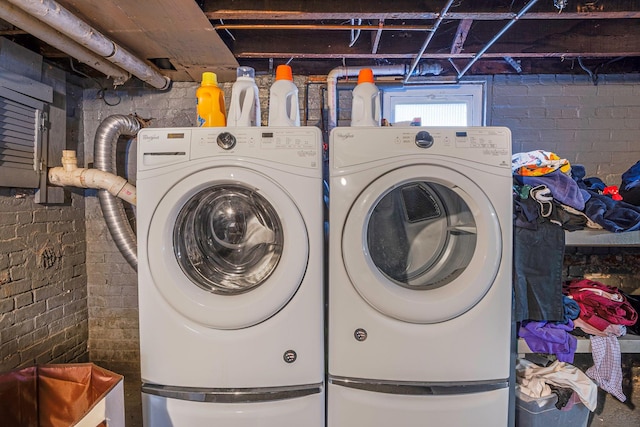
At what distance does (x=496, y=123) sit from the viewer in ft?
6.91

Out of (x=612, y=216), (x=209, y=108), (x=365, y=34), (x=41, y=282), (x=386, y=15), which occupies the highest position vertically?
(x=365, y=34)

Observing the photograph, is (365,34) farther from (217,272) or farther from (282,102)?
(217,272)

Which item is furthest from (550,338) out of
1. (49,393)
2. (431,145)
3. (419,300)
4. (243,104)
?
(49,393)

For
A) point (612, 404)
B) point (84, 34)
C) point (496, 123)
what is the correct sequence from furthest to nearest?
1. point (496, 123)
2. point (612, 404)
3. point (84, 34)

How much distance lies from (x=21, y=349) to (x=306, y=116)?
1.95 meters

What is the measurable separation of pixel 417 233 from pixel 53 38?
1752 mm

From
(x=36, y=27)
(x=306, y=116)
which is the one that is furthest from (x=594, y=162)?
(x=36, y=27)

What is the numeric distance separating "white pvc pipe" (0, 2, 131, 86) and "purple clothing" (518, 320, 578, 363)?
89.7 inches

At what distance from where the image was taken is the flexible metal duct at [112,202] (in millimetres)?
1923

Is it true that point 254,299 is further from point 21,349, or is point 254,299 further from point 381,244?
point 21,349

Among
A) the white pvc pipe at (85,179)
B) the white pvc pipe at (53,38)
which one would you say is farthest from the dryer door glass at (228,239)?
the white pvc pipe at (53,38)

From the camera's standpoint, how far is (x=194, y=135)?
124cm

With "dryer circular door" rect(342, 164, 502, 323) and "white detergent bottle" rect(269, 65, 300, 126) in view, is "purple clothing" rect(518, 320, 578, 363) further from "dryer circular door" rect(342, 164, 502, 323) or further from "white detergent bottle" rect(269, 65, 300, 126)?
"white detergent bottle" rect(269, 65, 300, 126)

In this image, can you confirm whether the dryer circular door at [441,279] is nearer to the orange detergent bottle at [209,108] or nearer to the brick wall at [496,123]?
the orange detergent bottle at [209,108]
